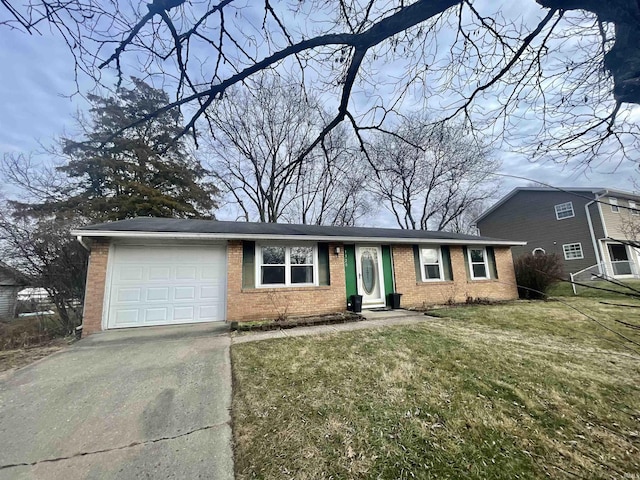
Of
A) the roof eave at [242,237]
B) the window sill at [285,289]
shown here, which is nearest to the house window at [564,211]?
the roof eave at [242,237]

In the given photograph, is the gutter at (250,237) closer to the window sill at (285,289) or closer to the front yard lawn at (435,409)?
the window sill at (285,289)

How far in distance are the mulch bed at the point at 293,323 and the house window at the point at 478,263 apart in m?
6.09

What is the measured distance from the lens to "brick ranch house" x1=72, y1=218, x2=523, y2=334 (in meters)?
6.66

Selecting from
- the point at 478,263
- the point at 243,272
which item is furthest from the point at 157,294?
the point at 478,263

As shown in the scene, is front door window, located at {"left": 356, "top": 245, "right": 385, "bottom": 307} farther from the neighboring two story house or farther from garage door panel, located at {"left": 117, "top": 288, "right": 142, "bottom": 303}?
the neighboring two story house

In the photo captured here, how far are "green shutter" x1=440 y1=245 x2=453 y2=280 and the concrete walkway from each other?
2925 millimetres

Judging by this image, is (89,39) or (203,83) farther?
(203,83)

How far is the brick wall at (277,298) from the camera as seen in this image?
7430 mm

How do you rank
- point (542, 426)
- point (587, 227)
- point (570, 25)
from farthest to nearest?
point (587, 227) < point (570, 25) < point (542, 426)

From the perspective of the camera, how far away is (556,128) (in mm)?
3363

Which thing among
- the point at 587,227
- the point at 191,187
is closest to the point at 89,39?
the point at 191,187

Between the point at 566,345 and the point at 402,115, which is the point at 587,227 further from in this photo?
the point at 402,115

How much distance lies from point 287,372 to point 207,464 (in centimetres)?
170

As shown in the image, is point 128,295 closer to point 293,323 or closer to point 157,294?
point 157,294
